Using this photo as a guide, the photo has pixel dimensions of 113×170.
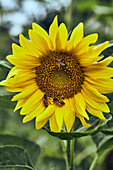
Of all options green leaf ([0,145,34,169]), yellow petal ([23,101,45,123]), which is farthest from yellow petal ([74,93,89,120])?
green leaf ([0,145,34,169])

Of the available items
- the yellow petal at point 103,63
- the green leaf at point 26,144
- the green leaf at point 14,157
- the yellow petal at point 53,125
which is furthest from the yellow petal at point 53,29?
the green leaf at point 26,144

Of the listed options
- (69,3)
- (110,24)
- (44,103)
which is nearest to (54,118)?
(44,103)

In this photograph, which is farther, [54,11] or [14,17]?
[14,17]

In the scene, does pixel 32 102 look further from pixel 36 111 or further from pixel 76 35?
pixel 76 35

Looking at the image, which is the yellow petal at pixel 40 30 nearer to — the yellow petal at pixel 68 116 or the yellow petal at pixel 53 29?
the yellow petal at pixel 53 29

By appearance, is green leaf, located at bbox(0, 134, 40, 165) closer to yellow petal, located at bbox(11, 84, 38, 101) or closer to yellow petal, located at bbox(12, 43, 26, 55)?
yellow petal, located at bbox(11, 84, 38, 101)

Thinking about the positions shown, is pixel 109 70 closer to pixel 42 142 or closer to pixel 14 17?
pixel 42 142
